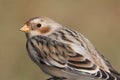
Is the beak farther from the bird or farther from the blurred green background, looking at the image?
the blurred green background

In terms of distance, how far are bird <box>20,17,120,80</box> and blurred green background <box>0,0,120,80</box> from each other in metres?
1.99

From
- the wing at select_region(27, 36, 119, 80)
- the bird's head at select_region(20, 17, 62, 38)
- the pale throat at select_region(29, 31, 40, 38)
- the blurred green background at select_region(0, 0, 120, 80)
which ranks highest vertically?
the blurred green background at select_region(0, 0, 120, 80)

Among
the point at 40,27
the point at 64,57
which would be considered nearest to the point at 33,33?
the point at 40,27

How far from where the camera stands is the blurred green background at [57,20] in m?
11.3

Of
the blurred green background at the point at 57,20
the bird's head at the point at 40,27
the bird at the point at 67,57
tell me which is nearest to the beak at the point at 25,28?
the bird's head at the point at 40,27

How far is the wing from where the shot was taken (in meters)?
8.32

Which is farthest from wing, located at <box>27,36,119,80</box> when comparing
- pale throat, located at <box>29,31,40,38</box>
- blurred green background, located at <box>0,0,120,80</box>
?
blurred green background, located at <box>0,0,120,80</box>

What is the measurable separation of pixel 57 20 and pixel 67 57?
196 inches

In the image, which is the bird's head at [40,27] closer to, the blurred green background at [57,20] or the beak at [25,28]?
the beak at [25,28]

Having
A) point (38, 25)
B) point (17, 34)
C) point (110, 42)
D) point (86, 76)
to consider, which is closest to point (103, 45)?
point (110, 42)

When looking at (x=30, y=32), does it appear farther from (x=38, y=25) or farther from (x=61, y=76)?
(x=61, y=76)

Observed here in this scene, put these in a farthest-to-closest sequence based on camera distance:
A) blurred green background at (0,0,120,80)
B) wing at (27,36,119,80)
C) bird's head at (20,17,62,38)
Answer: blurred green background at (0,0,120,80)
bird's head at (20,17,62,38)
wing at (27,36,119,80)

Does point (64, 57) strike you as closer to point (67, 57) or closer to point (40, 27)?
point (67, 57)

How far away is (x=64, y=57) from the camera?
28.1 feet
